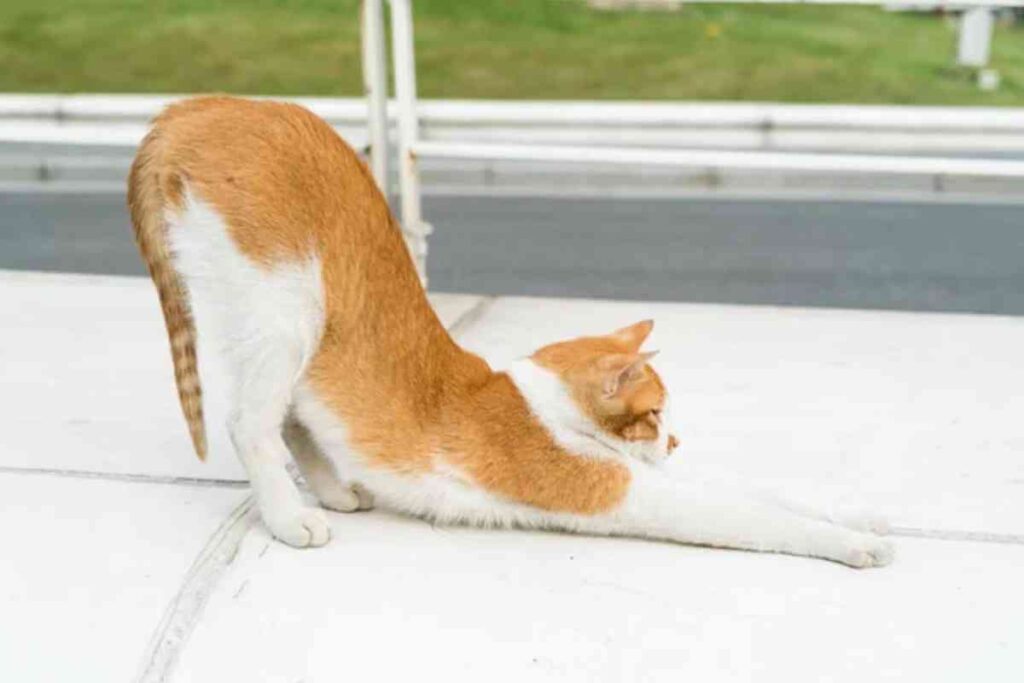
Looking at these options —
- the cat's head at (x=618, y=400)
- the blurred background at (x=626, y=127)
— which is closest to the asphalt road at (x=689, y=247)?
the blurred background at (x=626, y=127)

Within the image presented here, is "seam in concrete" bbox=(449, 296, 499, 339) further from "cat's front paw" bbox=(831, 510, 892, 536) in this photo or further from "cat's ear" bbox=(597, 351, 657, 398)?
A: "cat's front paw" bbox=(831, 510, 892, 536)

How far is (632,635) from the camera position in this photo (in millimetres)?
2449

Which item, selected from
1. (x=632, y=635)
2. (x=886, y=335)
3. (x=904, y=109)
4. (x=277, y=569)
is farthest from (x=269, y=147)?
(x=904, y=109)

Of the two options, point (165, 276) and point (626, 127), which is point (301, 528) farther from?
point (626, 127)

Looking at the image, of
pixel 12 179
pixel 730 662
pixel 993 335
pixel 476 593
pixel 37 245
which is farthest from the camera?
pixel 12 179

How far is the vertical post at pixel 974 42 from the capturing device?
1307 centimetres

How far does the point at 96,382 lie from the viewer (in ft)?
12.5

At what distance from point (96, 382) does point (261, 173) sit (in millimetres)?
1414

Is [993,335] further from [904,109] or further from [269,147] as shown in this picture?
[904,109]

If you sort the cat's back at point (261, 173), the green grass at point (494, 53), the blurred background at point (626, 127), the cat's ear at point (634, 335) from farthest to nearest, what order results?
1. the green grass at point (494, 53)
2. the blurred background at point (626, 127)
3. the cat's ear at point (634, 335)
4. the cat's back at point (261, 173)

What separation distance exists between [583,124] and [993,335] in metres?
6.27

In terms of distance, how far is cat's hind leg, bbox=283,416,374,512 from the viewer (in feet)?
9.50

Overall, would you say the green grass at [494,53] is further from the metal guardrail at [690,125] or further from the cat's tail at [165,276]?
the cat's tail at [165,276]

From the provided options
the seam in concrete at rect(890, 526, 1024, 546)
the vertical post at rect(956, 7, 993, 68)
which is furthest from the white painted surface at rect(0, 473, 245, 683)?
the vertical post at rect(956, 7, 993, 68)
